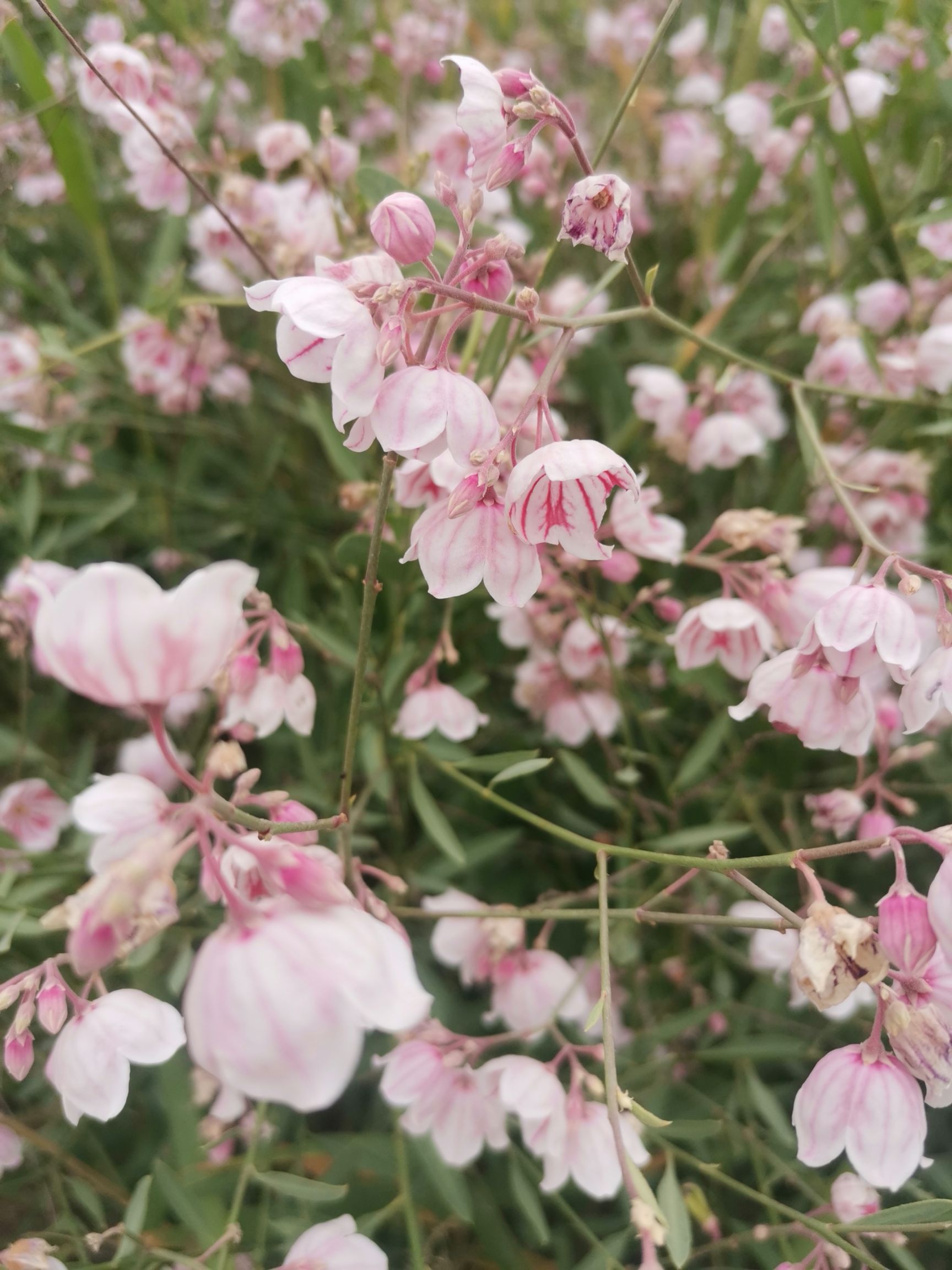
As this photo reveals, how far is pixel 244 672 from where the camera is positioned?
791 mm

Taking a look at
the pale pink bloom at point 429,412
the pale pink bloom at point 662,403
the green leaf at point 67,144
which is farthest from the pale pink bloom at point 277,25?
the pale pink bloom at point 429,412

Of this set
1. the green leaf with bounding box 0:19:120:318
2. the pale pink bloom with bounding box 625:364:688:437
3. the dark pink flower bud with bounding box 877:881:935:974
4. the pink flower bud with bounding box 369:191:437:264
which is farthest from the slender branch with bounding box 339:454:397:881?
the green leaf with bounding box 0:19:120:318

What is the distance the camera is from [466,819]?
118cm

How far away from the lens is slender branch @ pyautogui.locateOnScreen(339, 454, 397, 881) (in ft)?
1.90

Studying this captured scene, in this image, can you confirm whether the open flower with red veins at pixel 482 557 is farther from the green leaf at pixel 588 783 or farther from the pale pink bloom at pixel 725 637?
the green leaf at pixel 588 783

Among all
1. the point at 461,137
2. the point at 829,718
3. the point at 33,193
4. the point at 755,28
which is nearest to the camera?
the point at 829,718

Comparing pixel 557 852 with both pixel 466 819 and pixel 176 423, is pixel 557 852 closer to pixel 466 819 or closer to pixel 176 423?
pixel 466 819

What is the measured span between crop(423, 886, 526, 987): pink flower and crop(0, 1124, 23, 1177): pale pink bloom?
1.46 feet

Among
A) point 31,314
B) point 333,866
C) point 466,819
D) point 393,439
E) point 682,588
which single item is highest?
point 393,439

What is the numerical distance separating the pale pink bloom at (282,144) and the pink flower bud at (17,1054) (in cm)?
101

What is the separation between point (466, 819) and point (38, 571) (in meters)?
0.61

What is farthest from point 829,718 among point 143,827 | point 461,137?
point 461,137

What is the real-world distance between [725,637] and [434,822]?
35cm

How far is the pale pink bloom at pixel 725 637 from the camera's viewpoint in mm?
799
